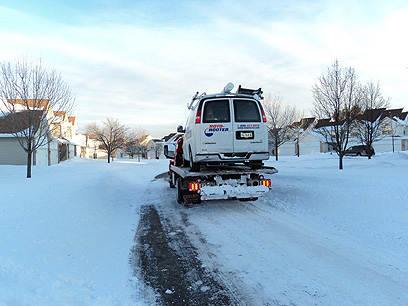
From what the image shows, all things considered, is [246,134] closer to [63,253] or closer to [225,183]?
[225,183]

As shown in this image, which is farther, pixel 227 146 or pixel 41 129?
pixel 41 129

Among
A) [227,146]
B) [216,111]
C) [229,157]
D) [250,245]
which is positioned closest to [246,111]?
[216,111]

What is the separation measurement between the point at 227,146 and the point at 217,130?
486mm

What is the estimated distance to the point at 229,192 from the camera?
7.00 metres

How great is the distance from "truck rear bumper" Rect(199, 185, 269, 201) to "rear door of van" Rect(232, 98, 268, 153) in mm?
971

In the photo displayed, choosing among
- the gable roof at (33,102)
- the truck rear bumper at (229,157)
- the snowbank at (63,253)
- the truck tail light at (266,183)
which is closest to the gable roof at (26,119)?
the gable roof at (33,102)

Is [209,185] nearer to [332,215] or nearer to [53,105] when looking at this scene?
[332,215]

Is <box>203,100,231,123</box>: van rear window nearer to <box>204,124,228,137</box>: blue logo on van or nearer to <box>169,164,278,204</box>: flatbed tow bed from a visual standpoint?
<box>204,124,228,137</box>: blue logo on van

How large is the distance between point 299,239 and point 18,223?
208 inches

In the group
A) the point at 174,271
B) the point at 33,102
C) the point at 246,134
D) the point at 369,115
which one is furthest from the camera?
the point at 369,115

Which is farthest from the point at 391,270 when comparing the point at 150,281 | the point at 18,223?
the point at 18,223

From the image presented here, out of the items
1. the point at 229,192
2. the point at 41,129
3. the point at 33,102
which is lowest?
the point at 229,192

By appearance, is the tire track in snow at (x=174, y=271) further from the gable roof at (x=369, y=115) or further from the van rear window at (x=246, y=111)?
the gable roof at (x=369, y=115)

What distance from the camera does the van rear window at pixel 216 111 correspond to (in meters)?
7.12
